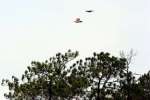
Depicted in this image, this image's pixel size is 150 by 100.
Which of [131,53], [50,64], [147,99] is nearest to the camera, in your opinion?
[50,64]

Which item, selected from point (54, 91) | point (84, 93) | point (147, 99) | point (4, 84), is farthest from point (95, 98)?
point (147, 99)

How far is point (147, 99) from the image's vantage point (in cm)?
7875

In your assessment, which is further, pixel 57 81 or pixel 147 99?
pixel 147 99

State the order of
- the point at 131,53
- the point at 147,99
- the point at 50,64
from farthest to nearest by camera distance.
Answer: the point at 147,99
the point at 131,53
the point at 50,64

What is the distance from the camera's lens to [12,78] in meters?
61.3

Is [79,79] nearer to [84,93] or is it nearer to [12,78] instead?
[84,93]

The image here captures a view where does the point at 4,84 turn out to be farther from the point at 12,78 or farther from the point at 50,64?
the point at 50,64

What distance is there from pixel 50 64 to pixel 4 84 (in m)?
7.18

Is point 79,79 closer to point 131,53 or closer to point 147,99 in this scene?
point 131,53

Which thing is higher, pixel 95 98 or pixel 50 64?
pixel 50 64

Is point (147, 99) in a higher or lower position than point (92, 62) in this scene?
lower

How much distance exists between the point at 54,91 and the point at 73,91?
8.13 ft

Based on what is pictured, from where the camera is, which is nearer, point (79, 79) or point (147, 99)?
point (79, 79)

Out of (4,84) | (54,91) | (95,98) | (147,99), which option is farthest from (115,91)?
(147,99)
